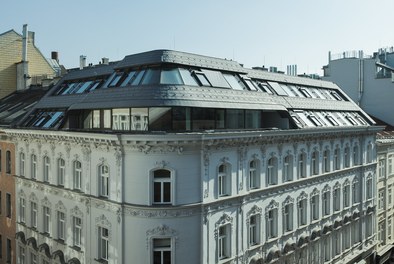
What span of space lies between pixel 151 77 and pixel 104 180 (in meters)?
6.72

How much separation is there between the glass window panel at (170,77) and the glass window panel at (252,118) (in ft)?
19.1

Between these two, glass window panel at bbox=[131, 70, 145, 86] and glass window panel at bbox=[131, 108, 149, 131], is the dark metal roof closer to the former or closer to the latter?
glass window panel at bbox=[131, 70, 145, 86]

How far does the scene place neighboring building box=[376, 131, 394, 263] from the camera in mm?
44844

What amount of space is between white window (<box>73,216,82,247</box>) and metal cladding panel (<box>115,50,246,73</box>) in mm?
10400

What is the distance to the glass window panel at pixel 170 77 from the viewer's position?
23.5 m

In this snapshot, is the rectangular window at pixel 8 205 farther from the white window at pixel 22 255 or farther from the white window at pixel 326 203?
the white window at pixel 326 203

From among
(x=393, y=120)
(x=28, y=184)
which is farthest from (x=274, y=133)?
(x=393, y=120)

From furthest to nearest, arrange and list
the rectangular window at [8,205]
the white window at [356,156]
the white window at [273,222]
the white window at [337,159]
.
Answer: the white window at [356,156] < the white window at [337,159] < the rectangular window at [8,205] < the white window at [273,222]

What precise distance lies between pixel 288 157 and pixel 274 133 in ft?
11.8

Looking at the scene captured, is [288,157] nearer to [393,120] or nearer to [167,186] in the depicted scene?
[167,186]

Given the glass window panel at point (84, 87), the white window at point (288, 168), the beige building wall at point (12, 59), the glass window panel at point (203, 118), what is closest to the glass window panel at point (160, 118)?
the glass window panel at point (203, 118)

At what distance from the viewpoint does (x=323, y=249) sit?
3478 centimetres

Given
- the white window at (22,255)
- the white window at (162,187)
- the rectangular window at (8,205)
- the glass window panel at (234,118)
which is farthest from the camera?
the rectangular window at (8,205)

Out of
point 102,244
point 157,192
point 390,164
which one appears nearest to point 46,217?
point 102,244
